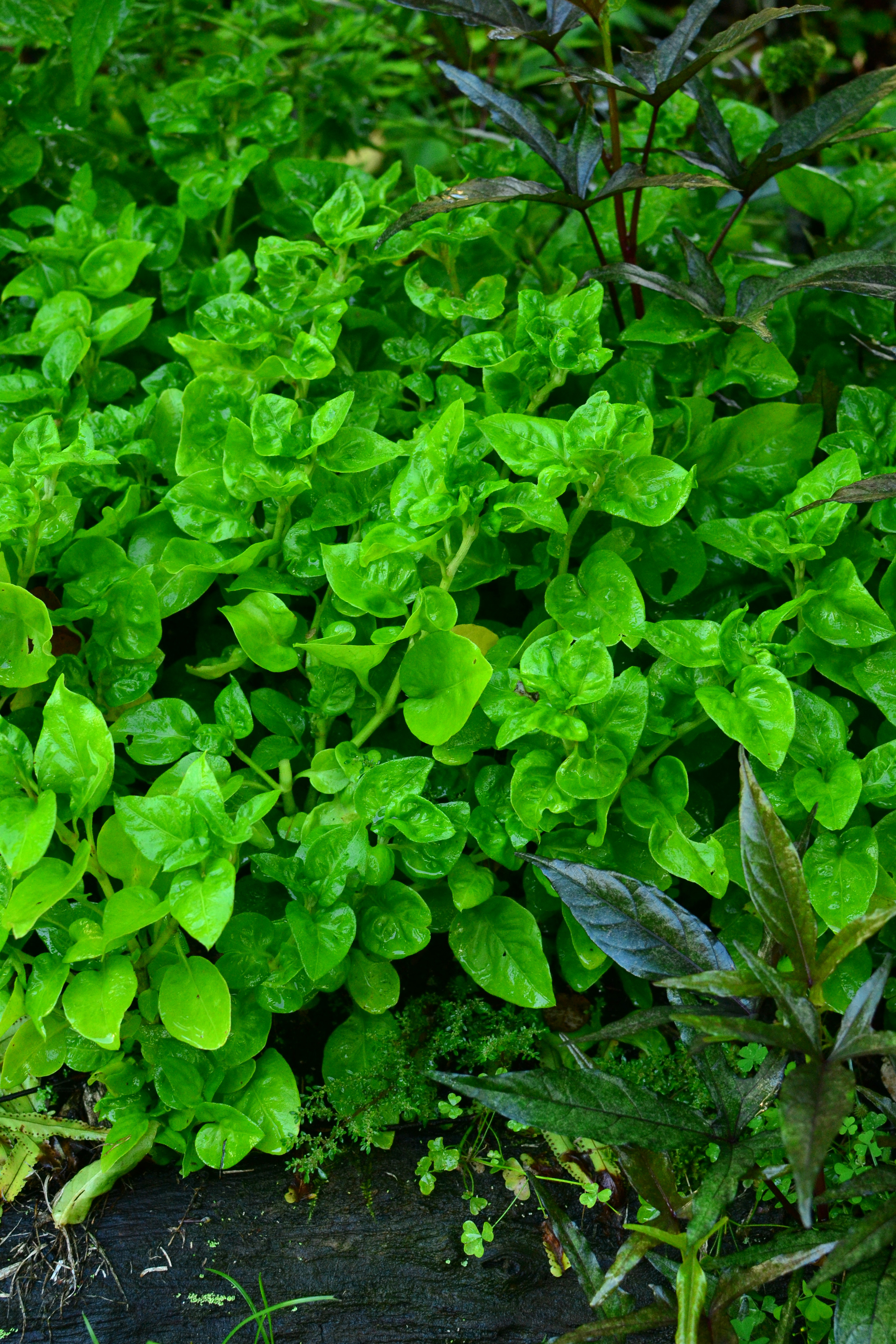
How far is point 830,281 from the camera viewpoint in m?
1.48

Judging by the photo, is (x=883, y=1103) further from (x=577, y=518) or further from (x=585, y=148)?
(x=585, y=148)

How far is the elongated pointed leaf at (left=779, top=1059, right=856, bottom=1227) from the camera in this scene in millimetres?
937

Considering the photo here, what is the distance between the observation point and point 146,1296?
128cm

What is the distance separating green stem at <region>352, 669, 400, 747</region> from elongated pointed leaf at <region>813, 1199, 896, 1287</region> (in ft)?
2.64

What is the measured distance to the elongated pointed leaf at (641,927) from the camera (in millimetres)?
1250

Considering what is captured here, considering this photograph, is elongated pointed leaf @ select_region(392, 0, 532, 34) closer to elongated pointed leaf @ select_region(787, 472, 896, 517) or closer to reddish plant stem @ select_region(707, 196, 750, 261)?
reddish plant stem @ select_region(707, 196, 750, 261)

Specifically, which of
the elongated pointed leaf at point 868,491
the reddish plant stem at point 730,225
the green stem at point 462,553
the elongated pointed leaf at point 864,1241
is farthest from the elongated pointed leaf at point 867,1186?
the reddish plant stem at point 730,225

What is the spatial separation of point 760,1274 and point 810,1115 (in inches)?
9.3

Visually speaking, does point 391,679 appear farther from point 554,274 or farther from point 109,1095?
point 554,274

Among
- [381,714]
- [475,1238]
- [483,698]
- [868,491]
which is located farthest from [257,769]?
[868,491]

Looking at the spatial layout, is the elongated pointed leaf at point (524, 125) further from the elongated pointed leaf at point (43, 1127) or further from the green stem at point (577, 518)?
the elongated pointed leaf at point (43, 1127)

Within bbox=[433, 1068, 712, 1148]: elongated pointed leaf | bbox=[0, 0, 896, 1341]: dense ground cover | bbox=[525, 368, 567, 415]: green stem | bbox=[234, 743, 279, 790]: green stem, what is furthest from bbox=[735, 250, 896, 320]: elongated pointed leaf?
bbox=[433, 1068, 712, 1148]: elongated pointed leaf

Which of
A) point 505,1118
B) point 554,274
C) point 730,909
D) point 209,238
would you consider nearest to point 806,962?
point 730,909

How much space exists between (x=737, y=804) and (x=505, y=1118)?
21.7 inches
